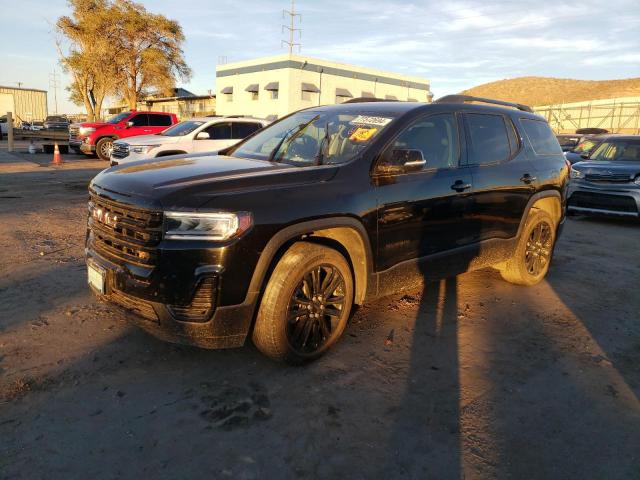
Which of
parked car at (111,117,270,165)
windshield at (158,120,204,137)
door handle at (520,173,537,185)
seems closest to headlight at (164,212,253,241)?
door handle at (520,173,537,185)

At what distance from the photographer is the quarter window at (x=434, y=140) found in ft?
12.7

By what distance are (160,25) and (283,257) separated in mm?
41092

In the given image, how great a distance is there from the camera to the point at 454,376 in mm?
3332

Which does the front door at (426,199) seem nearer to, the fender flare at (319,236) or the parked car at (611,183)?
the fender flare at (319,236)

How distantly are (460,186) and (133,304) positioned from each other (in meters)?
2.72

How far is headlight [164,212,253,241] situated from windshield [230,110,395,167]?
1.04m

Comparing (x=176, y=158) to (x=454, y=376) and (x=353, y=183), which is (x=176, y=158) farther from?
(x=454, y=376)

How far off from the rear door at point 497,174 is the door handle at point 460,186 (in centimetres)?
13

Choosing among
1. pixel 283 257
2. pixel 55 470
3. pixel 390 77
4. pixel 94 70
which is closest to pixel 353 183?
pixel 283 257

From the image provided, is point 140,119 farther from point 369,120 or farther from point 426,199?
point 426,199

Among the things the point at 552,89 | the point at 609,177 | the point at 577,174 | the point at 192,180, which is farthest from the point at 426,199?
the point at 552,89

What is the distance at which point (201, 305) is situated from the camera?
112 inches

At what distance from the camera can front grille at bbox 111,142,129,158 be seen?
36.6ft

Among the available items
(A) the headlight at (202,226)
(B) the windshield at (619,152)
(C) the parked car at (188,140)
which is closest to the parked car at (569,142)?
(B) the windshield at (619,152)
